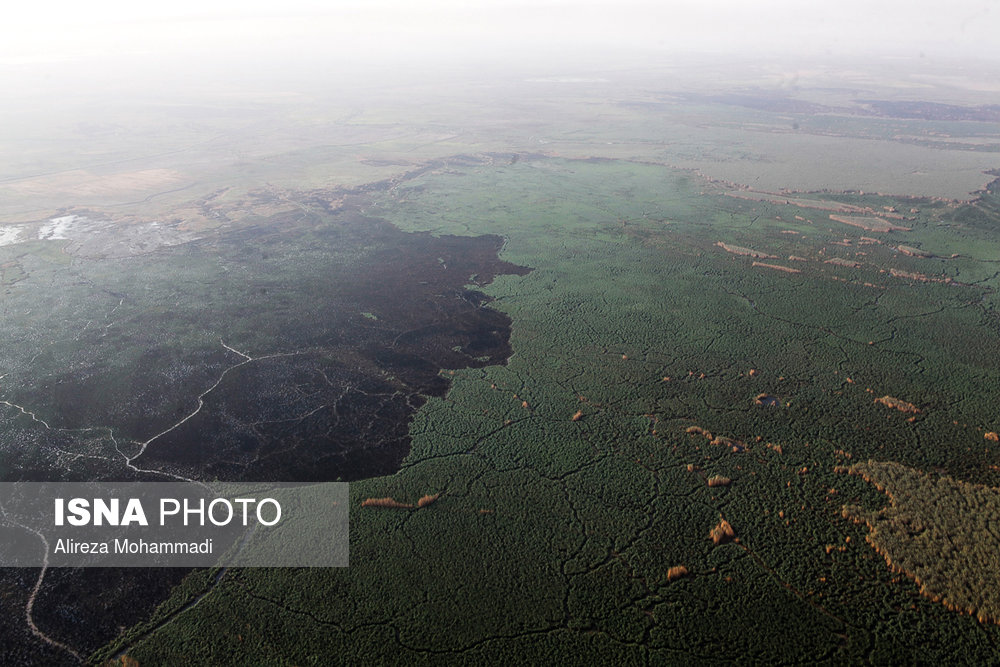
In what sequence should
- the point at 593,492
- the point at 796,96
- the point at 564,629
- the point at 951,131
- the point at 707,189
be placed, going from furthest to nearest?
the point at 796,96 < the point at 951,131 < the point at 707,189 < the point at 593,492 < the point at 564,629

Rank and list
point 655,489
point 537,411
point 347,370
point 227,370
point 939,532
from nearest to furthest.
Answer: point 939,532 < point 655,489 < point 537,411 < point 227,370 < point 347,370

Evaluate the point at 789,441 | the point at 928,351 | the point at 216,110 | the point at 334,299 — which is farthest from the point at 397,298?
the point at 216,110

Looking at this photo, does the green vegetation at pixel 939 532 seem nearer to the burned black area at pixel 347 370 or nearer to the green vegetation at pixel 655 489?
the green vegetation at pixel 655 489

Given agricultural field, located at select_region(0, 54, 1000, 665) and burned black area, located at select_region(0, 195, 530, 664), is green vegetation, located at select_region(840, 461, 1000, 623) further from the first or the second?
burned black area, located at select_region(0, 195, 530, 664)

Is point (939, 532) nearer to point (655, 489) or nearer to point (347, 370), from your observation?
point (655, 489)

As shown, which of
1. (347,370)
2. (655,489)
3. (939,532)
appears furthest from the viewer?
(347,370)

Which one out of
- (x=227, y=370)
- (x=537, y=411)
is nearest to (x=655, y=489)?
(x=537, y=411)

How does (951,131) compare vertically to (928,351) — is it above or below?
above

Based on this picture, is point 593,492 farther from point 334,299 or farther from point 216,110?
point 216,110
